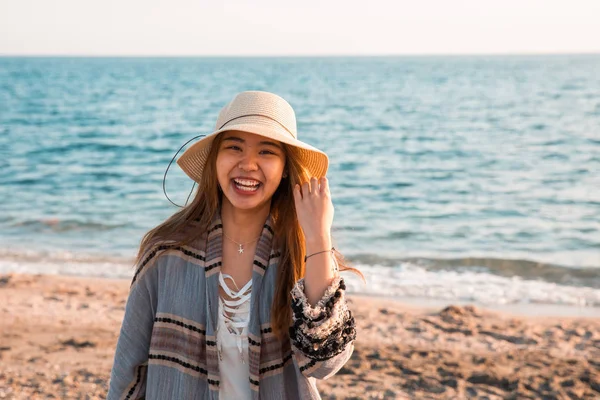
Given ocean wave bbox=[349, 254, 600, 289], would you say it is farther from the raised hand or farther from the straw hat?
the raised hand

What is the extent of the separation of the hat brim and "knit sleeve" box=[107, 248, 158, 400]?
38cm

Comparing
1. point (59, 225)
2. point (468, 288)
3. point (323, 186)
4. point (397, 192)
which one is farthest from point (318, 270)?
point (397, 192)

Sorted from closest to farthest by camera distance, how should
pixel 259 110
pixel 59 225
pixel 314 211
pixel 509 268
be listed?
pixel 314 211, pixel 259 110, pixel 509 268, pixel 59 225

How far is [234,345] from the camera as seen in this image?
258 cm

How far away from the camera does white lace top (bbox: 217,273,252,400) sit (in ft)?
8.43

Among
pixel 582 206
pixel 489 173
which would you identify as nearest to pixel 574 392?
pixel 582 206

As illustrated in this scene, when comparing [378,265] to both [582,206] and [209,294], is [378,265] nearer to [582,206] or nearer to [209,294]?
[582,206]

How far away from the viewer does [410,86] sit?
52781mm

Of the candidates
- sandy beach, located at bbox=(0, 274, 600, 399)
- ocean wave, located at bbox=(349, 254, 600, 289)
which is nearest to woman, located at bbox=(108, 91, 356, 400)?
sandy beach, located at bbox=(0, 274, 600, 399)

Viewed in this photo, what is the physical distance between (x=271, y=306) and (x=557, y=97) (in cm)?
3810

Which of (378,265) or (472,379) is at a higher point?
(378,265)

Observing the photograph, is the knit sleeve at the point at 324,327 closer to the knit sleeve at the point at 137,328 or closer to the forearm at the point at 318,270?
the forearm at the point at 318,270

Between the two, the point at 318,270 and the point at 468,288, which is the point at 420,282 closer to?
the point at 468,288

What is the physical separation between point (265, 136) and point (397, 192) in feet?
39.0
